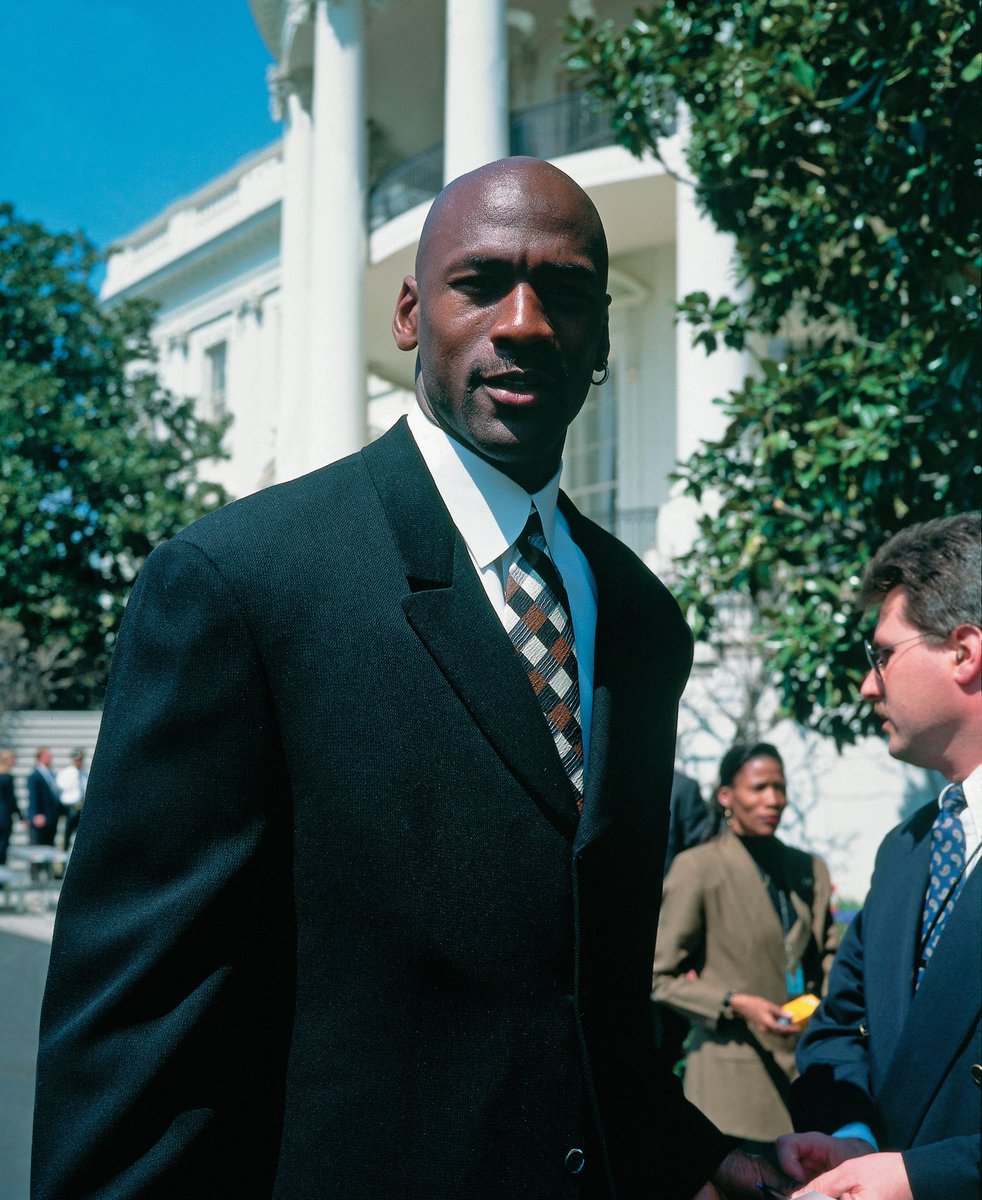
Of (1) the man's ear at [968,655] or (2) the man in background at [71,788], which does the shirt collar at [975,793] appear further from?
(2) the man in background at [71,788]

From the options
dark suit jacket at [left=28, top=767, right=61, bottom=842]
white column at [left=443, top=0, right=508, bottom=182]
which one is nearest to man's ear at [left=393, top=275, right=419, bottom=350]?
white column at [left=443, top=0, right=508, bottom=182]

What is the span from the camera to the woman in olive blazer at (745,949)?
186 inches

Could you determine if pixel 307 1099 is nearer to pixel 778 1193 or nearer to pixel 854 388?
pixel 778 1193

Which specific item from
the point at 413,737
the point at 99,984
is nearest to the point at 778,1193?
the point at 413,737

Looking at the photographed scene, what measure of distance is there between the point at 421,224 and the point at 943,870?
34.5 ft

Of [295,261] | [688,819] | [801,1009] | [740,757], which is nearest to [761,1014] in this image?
[801,1009]

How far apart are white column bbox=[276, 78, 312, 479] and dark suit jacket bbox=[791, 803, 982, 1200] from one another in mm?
17124

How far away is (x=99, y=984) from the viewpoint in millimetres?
1472

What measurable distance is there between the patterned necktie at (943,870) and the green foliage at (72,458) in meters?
19.9

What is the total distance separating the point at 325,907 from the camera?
1571mm

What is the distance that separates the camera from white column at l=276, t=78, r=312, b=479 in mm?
19609

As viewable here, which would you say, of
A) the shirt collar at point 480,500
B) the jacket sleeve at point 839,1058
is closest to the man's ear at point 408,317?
the shirt collar at point 480,500

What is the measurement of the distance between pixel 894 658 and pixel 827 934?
288 centimetres

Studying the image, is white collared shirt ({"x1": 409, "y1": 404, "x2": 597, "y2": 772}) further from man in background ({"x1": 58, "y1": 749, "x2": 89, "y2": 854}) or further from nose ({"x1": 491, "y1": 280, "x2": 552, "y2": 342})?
man in background ({"x1": 58, "y1": 749, "x2": 89, "y2": 854})
